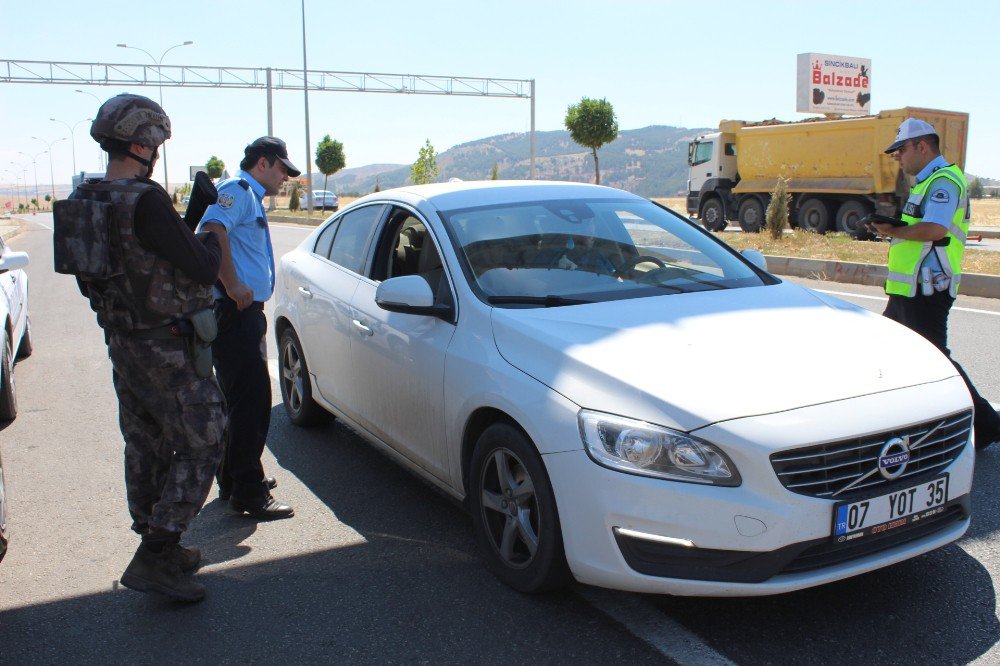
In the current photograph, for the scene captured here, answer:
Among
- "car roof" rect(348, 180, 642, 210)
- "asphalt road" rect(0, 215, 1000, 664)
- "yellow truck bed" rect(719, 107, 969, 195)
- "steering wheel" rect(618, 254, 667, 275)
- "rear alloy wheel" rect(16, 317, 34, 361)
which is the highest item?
"yellow truck bed" rect(719, 107, 969, 195)

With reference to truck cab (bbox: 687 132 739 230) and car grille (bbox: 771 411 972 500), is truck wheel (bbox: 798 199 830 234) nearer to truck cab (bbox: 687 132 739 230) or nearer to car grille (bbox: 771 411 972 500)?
truck cab (bbox: 687 132 739 230)

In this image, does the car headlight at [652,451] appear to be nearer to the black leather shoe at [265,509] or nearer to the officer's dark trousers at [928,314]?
the black leather shoe at [265,509]

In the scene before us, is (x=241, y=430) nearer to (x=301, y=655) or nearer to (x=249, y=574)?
(x=249, y=574)

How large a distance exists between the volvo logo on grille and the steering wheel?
1505 mm

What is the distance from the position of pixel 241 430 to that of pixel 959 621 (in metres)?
3.06

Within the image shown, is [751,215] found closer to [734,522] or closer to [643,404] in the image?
[643,404]

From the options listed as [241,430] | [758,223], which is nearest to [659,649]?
[241,430]

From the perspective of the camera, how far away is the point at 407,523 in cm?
414

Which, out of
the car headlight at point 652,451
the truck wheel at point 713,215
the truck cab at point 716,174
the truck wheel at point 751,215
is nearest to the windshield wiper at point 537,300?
the car headlight at point 652,451

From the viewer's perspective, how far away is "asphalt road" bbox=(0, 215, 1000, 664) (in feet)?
9.78

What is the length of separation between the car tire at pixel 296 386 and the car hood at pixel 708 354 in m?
2.27

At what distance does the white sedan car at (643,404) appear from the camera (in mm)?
2775

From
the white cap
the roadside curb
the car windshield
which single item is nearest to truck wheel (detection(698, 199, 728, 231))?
the roadside curb

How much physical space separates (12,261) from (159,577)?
3.59m
